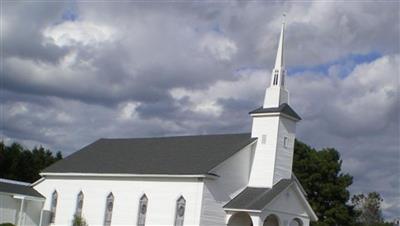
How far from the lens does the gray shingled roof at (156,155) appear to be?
44188 mm

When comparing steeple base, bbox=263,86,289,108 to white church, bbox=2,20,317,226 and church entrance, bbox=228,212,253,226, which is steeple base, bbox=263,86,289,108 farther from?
church entrance, bbox=228,212,253,226

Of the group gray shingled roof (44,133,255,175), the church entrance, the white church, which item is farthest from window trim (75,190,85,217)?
the church entrance

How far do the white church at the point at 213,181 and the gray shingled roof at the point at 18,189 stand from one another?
4.78 metres

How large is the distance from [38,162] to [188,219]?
3513 cm

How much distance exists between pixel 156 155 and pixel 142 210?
15.2ft

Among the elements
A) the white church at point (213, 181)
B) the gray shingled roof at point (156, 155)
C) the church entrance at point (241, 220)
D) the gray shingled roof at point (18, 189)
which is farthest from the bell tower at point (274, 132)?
the gray shingled roof at point (18, 189)

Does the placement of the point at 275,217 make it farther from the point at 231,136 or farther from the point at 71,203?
the point at 71,203

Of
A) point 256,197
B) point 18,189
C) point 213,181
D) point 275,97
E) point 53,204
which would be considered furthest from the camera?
point 53,204

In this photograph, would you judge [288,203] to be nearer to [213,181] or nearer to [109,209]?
[213,181]

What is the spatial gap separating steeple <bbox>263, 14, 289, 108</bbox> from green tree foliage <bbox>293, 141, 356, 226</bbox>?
2116 cm

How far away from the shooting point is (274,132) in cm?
4397

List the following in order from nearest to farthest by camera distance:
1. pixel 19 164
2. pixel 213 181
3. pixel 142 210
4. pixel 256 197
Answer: pixel 256 197, pixel 213 181, pixel 142 210, pixel 19 164

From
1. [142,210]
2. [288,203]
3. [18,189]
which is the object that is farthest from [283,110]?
[18,189]

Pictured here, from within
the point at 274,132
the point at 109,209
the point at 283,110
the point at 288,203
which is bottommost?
the point at 109,209
